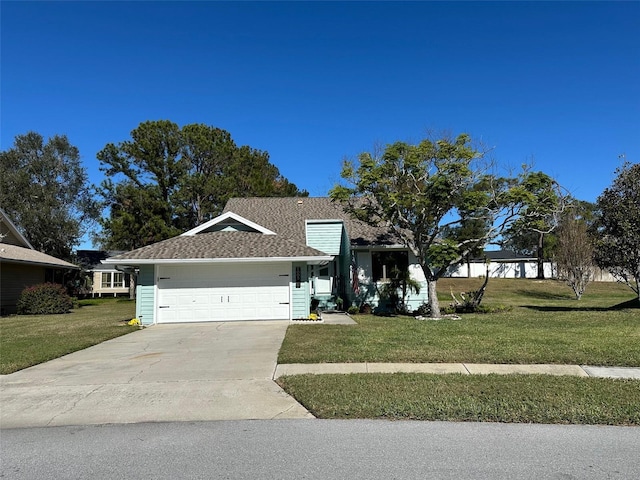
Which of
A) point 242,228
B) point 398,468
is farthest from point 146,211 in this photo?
A: point 398,468

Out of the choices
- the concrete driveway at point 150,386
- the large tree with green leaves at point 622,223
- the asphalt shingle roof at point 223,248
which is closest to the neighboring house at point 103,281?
the asphalt shingle roof at point 223,248

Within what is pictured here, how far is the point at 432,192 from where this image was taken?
16609mm

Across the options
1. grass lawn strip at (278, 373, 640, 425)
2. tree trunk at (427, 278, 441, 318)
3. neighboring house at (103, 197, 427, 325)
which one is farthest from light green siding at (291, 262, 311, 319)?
grass lawn strip at (278, 373, 640, 425)

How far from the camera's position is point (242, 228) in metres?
19.8

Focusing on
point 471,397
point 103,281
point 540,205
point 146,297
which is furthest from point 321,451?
point 103,281

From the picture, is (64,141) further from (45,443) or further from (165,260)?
(45,443)

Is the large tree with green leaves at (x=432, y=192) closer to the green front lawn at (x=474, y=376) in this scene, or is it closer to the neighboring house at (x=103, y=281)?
the green front lawn at (x=474, y=376)

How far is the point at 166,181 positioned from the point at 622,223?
27.9 metres

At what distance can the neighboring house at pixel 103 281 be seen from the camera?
148 ft

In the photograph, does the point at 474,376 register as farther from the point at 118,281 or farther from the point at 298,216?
the point at 118,281

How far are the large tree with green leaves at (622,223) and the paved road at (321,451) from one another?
13.9 m

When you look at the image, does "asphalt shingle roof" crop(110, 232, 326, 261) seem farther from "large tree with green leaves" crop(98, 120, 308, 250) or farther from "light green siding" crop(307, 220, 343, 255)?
"large tree with green leaves" crop(98, 120, 308, 250)

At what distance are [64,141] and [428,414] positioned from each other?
131 feet

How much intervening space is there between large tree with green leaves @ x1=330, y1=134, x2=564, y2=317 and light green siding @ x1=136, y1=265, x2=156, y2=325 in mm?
7182
